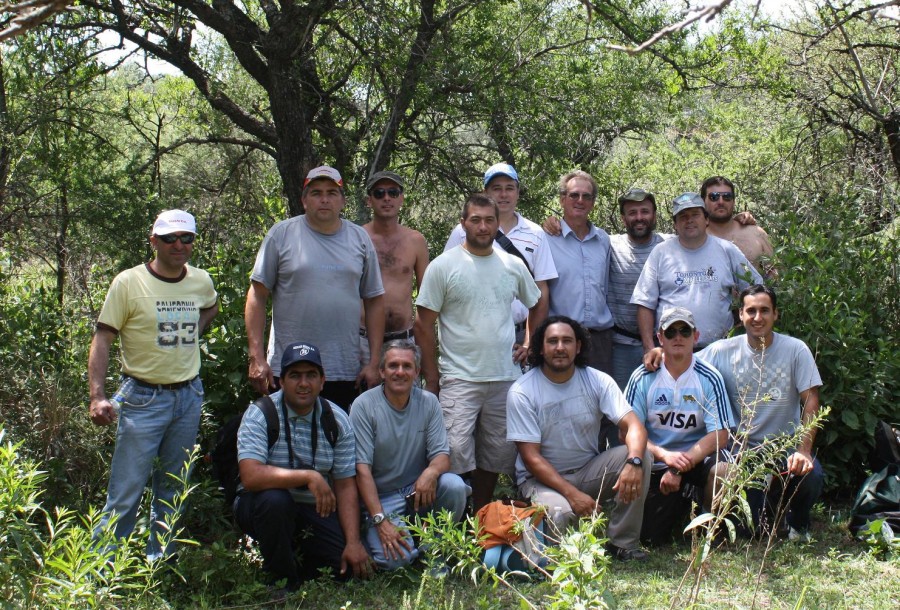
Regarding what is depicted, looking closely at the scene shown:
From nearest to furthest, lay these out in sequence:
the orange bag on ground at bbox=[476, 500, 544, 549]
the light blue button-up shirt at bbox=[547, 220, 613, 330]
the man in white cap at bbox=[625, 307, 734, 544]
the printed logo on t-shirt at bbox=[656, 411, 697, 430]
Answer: the orange bag on ground at bbox=[476, 500, 544, 549], the man in white cap at bbox=[625, 307, 734, 544], the printed logo on t-shirt at bbox=[656, 411, 697, 430], the light blue button-up shirt at bbox=[547, 220, 613, 330]

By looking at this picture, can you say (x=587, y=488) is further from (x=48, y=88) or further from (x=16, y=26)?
(x=48, y=88)

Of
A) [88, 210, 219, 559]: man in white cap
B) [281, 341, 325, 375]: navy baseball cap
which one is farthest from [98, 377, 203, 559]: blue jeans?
[281, 341, 325, 375]: navy baseball cap

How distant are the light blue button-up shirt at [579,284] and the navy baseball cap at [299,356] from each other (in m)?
1.82

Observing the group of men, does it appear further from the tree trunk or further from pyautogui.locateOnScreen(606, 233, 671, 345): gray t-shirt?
the tree trunk

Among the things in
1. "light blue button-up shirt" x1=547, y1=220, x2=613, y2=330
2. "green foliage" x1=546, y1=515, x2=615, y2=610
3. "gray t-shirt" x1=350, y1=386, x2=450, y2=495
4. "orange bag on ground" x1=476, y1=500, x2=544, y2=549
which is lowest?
"orange bag on ground" x1=476, y1=500, x2=544, y2=549

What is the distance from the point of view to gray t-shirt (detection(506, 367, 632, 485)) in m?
4.93

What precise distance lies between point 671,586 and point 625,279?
2171 mm

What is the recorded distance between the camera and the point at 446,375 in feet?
17.0

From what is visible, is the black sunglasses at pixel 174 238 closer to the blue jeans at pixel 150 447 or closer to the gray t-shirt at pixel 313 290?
the gray t-shirt at pixel 313 290

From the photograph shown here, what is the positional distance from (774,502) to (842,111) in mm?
4408

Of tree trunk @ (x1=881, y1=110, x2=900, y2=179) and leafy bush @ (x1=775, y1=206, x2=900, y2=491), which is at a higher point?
tree trunk @ (x1=881, y1=110, x2=900, y2=179)

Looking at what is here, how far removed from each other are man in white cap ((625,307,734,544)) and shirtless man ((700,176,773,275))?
100 centimetres

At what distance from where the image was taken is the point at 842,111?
8102 mm

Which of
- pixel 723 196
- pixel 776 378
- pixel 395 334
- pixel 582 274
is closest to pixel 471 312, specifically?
pixel 395 334
